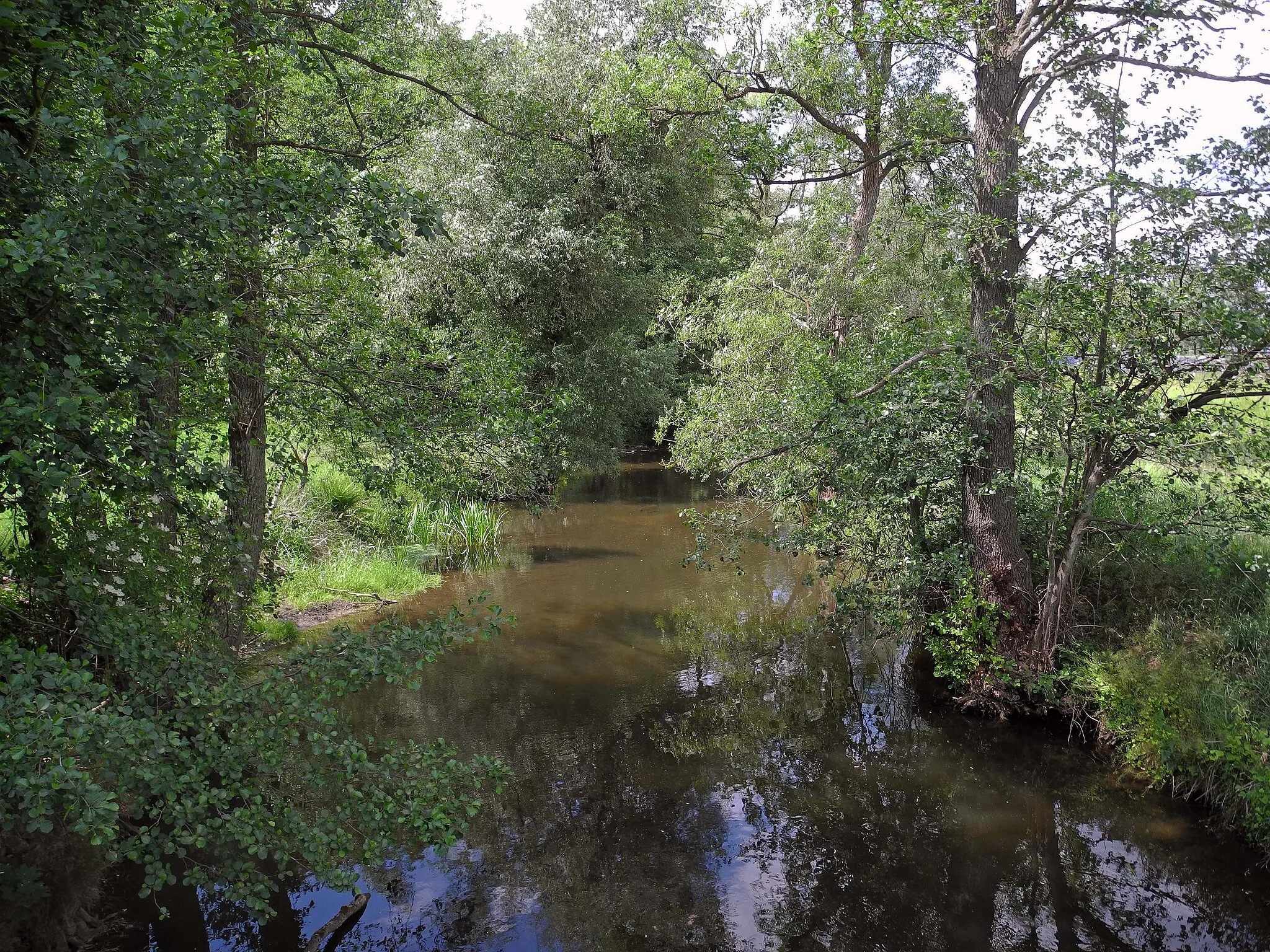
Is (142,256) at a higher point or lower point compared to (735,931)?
higher

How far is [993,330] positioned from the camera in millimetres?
8695

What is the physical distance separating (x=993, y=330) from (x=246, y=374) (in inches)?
265

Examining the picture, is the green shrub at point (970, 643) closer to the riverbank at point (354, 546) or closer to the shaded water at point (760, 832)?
the shaded water at point (760, 832)

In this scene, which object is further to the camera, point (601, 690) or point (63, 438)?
point (601, 690)

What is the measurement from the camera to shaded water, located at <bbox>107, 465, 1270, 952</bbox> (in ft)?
20.1

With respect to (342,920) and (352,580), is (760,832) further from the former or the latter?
(352,580)

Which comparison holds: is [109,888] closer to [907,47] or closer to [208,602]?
[208,602]

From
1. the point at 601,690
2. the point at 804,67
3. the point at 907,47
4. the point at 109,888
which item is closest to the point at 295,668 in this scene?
the point at 109,888

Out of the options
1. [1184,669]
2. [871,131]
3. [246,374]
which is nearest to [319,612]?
[246,374]

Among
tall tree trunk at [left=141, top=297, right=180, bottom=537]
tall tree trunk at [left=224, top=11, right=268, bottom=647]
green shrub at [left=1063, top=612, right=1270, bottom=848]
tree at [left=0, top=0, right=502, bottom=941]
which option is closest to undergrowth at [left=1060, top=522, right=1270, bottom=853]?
green shrub at [left=1063, top=612, right=1270, bottom=848]

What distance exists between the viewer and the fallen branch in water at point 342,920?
5.85 meters

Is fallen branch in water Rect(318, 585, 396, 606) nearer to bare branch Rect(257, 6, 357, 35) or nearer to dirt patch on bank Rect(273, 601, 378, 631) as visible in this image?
dirt patch on bank Rect(273, 601, 378, 631)

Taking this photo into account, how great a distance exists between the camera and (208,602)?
18.2 feet

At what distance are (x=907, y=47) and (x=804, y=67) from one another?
4.49 ft
